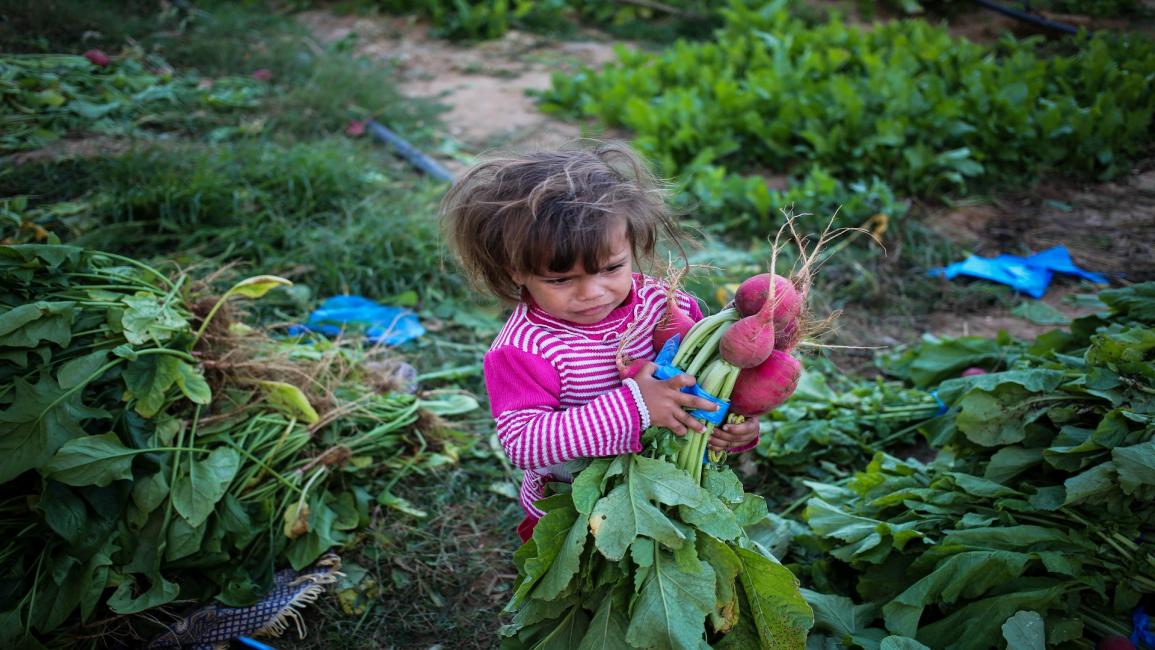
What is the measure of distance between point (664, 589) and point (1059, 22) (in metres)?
8.41

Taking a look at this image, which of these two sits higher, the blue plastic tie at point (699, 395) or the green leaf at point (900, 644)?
the blue plastic tie at point (699, 395)

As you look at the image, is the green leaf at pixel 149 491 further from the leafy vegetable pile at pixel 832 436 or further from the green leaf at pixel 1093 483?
the green leaf at pixel 1093 483

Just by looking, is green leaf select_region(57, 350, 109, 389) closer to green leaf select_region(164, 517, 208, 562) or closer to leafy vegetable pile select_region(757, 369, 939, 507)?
green leaf select_region(164, 517, 208, 562)

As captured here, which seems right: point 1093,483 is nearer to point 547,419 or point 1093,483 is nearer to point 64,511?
point 547,419

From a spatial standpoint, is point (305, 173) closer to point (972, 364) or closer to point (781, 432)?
point (781, 432)

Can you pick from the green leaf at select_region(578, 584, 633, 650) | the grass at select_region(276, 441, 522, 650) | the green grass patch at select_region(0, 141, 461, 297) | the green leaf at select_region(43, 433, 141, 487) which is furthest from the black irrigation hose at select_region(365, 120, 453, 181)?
the green leaf at select_region(578, 584, 633, 650)

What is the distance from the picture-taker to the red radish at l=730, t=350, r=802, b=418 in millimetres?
1798

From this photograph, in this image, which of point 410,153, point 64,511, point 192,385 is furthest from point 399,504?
point 410,153

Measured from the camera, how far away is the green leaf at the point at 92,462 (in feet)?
7.39

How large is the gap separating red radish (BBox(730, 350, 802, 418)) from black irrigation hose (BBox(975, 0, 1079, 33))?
24.7 ft

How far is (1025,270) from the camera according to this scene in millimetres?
4324

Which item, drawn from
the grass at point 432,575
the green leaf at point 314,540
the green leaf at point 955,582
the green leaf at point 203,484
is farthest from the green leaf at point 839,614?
the green leaf at point 203,484

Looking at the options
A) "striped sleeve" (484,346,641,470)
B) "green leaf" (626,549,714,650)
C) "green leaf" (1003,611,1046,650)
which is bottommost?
"green leaf" (1003,611,1046,650)

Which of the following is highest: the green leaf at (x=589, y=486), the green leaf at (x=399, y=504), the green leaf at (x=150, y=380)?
the green leaf at (x=589, y=486)
